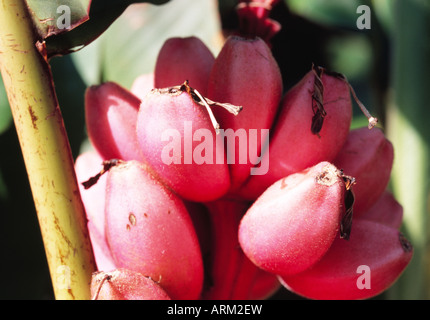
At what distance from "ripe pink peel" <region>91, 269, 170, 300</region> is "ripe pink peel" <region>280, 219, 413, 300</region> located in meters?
0.20

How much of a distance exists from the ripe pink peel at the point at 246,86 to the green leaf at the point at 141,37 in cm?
48

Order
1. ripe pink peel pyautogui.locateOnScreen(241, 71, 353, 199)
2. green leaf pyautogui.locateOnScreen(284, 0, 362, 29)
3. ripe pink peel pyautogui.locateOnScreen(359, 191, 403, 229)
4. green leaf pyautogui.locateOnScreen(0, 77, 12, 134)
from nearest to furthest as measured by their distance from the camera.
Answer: ripe pink peel pyautogui.locateOnScreen(241, 71, 353, 199) < ripe pink peel pyautogui.locateOnScreen(359, 191, 403, 229) < green leaf pyautogui.locateOnScreen(0, 77, 12, 134) < green leaf pyautogui.locateOnScreen(284, 0, 362, 29)

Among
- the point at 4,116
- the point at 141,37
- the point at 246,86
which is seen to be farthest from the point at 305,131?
the point at 141,37

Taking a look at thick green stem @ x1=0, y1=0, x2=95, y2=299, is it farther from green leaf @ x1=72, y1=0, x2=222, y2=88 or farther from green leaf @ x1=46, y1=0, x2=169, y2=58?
green leaf @ x1=72, y1=0, x2=222, y2=88

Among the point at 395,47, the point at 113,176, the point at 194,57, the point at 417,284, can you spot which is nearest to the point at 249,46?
the point at 194,57

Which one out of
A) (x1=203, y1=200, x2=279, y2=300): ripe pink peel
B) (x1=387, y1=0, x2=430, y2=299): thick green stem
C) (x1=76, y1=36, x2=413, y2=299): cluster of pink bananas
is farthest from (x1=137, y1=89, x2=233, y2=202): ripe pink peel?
(x1=387, y1=0, x2=430, y2=299): thick green stem

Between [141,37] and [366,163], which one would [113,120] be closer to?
[366,163]

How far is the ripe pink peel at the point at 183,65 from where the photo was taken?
0.75 metres

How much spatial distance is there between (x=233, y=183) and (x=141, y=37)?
634 millimetres

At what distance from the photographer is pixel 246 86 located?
0.66 m

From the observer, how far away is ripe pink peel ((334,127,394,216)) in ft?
2.46

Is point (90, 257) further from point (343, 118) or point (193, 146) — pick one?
point (343, 118)

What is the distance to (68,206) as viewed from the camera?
610 millimetres

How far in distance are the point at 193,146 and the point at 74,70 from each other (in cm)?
58
